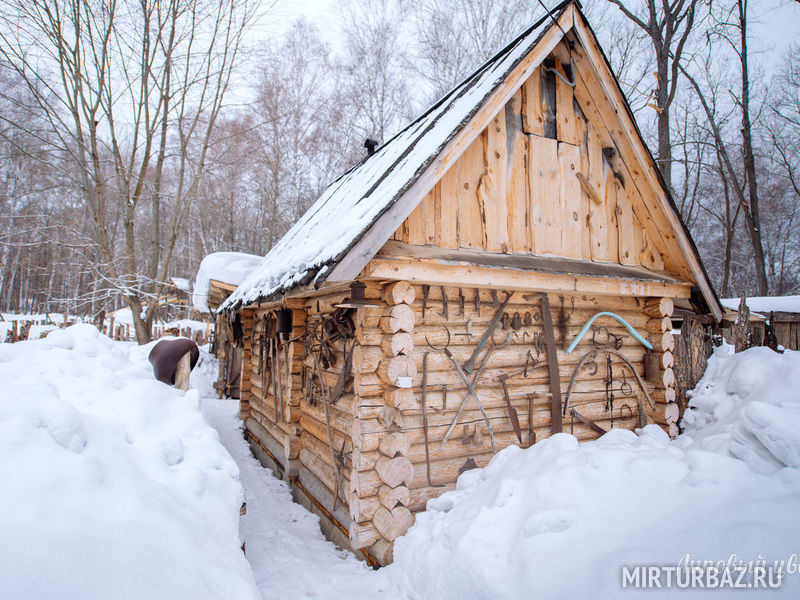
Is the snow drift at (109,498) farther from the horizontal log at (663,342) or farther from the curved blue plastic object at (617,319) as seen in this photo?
the horizontal log at (663,342)

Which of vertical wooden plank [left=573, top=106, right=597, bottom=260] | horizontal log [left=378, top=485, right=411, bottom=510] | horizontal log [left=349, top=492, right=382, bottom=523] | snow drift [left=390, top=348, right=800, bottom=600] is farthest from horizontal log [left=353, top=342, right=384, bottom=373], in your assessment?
vertical wooden plank [left=573, top=106, right=597, bottom=260]

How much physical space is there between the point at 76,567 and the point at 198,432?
264 cm

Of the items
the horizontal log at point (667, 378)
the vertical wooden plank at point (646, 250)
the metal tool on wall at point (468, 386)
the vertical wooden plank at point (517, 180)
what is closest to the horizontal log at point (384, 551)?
Result: the metal tool on wall at point (468, 386)

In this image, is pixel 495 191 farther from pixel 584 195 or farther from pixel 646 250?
pixel 646 250

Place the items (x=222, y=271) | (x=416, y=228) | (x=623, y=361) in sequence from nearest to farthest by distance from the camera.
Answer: (x=416, y=228)
(x=623, y=361)
(x=222, y=271)

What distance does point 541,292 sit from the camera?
17.8 feet

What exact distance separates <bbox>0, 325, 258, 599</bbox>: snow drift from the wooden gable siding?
9.66ft

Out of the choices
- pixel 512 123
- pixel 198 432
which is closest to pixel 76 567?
pixel 198 432

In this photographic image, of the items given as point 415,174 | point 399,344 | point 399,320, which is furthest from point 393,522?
point 415,174

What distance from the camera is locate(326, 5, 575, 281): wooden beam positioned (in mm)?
3783

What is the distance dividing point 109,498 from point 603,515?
3.30 metres

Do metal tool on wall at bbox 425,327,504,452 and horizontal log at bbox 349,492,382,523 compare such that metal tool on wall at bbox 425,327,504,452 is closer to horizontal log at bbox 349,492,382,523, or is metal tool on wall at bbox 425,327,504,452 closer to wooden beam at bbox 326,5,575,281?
horizontal log at bbox 349,492,382,523

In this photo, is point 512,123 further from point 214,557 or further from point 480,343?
point 214,557

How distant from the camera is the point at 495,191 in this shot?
5.05m
